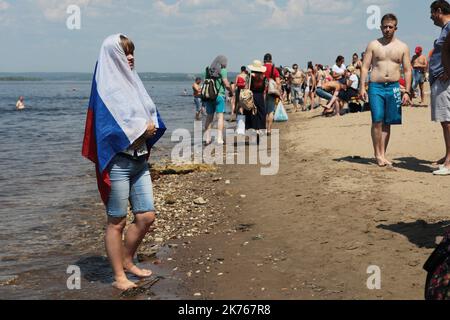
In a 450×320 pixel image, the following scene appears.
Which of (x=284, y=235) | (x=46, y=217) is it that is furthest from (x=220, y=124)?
(x=284, y=235)

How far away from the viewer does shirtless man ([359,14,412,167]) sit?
759 centimetres

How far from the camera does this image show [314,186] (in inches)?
285

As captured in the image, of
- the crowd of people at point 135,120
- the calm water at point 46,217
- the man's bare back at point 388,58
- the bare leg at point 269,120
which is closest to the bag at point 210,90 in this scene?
the calm water at point 46,217

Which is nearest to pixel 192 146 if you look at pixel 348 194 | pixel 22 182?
pixel 22 182

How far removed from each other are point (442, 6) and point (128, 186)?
4.86 meters

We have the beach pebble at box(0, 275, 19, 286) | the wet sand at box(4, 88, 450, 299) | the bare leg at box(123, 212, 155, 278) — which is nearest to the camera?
the wet sand at box(4, 88, 450, 299)

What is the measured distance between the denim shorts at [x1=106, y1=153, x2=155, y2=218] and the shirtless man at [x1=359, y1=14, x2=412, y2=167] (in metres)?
4.44

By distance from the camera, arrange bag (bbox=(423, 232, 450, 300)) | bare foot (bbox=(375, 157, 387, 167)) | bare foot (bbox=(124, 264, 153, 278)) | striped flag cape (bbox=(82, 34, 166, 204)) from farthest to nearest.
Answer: bare foot (bbox=(375, 157, 387, 167)), bare foot (bbox=(124, 264, 153, 278)), striped flag cape (bbox=(82, 34, 166, 204)), bag (bbox=(423, 232, 450, 300))

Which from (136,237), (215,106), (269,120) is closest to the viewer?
(136,237)

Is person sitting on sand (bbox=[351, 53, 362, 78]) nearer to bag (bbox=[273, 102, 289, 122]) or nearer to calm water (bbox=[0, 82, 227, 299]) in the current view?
bag (bbox=[273, 102, 289, 122])

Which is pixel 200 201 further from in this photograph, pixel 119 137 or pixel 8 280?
pixel 119 137

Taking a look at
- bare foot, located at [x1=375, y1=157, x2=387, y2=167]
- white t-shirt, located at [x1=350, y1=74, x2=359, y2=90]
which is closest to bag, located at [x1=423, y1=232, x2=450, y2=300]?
bare foot, located at [x1=375, y1=157, x2=387, y2=167]

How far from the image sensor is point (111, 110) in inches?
163

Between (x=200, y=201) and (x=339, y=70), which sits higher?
(x=339, y=70)
